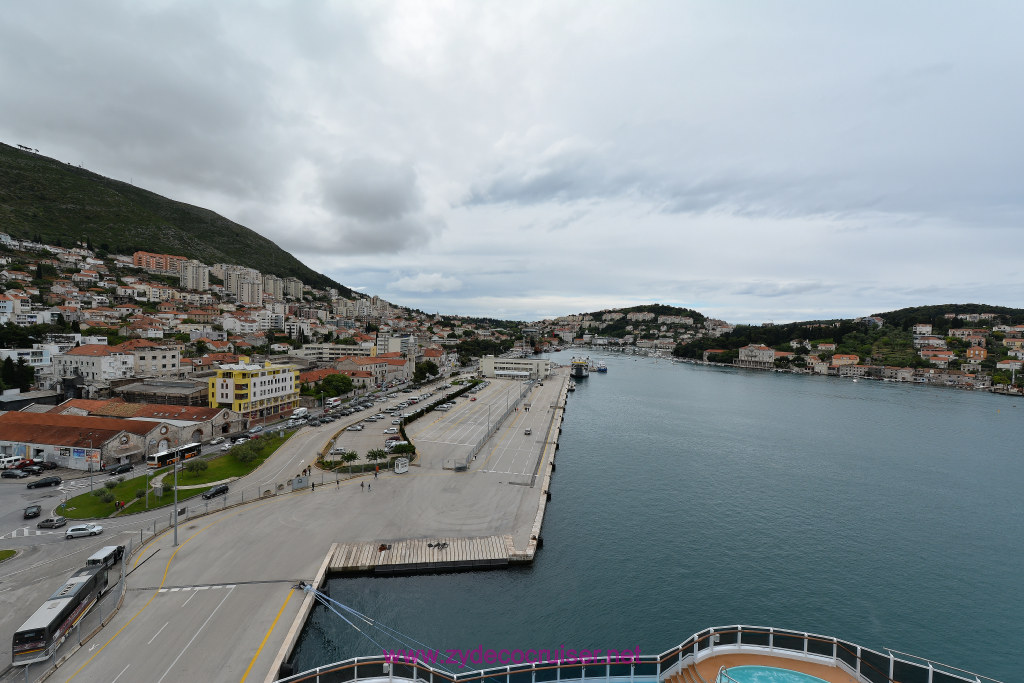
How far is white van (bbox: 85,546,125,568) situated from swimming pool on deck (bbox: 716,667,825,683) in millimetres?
15446

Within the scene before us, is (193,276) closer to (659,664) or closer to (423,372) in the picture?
(423,372)

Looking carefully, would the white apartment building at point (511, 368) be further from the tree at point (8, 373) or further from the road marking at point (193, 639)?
the road marking at point (193, 639)

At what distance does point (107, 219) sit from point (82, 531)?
128 meters

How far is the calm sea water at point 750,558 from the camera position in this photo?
528 inches

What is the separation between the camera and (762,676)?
22.6 ft

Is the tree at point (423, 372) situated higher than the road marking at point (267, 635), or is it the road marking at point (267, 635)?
the tree at point (423, 372)

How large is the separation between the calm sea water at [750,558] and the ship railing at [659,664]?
17.1 feet

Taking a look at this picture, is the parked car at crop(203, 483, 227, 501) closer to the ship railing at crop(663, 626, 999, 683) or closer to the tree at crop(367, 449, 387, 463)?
the tree at crop(367, 449, 387, 463)

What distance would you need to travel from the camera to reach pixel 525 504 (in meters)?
20.5

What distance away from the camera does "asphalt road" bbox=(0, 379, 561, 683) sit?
1010 cm

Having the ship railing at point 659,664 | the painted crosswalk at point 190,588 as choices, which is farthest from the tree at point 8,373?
the ship railing at point 659,664

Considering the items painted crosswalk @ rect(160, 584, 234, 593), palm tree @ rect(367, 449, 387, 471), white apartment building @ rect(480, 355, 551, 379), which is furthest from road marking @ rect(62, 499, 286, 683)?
white apartment building @ rect(480, 355, 551, 379)

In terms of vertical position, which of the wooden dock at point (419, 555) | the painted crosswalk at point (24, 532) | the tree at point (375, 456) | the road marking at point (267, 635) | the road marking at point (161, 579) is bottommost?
the wooden dock at point (419, 555)

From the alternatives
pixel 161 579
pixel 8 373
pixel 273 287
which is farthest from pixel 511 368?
pixel 273 287
